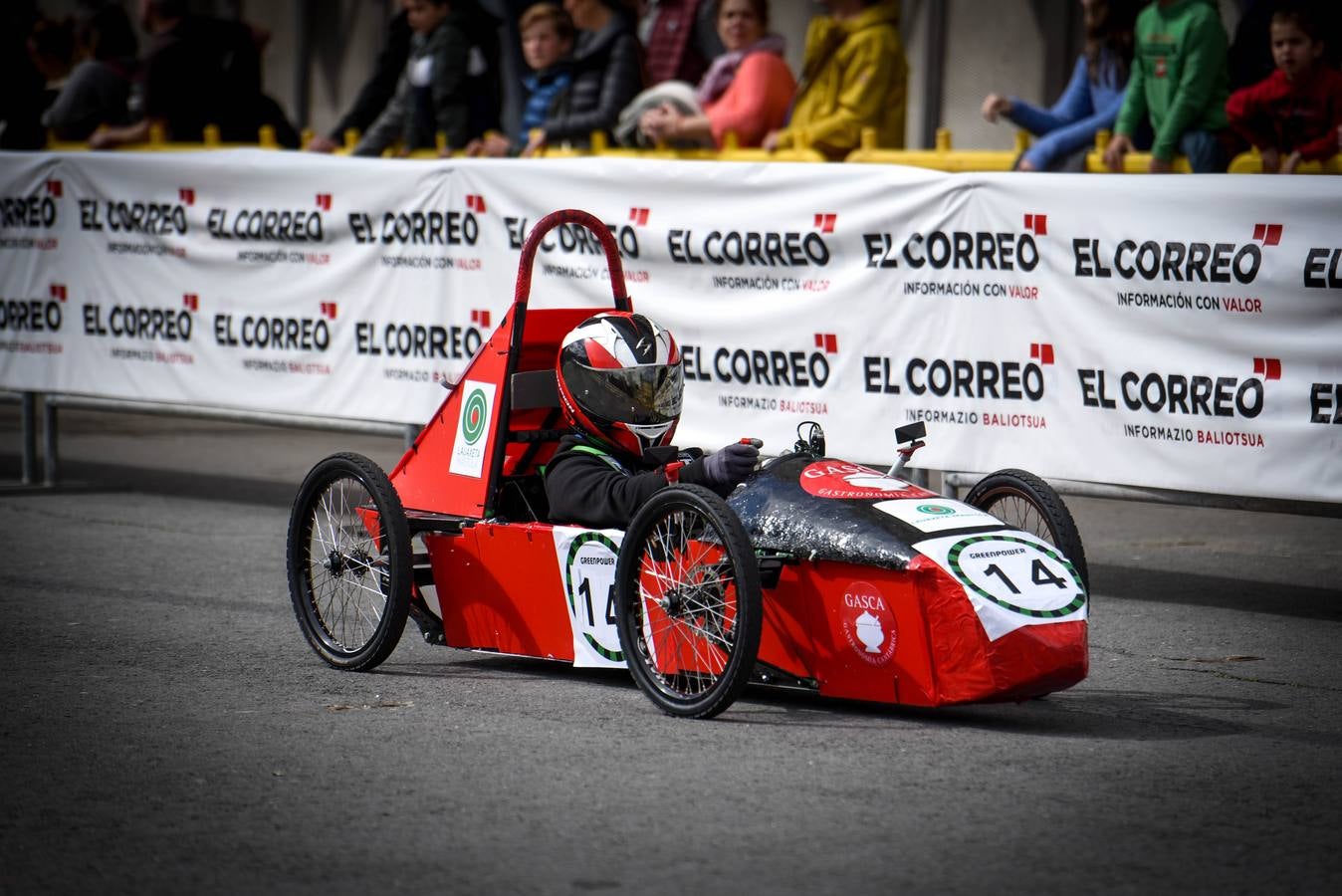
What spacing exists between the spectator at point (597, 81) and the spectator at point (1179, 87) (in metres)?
3.46

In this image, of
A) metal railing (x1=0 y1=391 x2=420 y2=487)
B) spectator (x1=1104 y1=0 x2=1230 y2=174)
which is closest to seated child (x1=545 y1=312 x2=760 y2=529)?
metal railing (x1=0 y1=391 x2=420 y2=487)

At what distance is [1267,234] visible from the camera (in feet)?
26.1

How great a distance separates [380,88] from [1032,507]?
8.93 meters

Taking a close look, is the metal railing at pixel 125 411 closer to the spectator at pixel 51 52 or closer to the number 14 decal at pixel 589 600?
the number 14 decal at pixel 589 600

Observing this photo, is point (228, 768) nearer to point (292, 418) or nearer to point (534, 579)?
point (534, 579)

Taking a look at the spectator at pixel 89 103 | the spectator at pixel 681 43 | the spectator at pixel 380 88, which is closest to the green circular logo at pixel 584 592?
the spectator at pixel 681 43

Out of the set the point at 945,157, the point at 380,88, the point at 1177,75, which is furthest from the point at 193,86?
the point at 1177,75

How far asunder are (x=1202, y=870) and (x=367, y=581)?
380 centimetres

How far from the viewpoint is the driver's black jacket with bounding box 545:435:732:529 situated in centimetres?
667

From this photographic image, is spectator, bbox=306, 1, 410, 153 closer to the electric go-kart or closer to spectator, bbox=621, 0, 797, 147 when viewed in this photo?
spectator, bbox=621, 0, 797, 147

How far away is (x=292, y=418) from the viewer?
11.2 meters

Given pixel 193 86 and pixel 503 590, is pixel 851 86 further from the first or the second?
pixel 503 590

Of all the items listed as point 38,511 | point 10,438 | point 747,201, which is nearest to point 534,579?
point 747,201

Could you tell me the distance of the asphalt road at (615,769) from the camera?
15.5 feet
